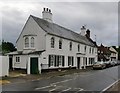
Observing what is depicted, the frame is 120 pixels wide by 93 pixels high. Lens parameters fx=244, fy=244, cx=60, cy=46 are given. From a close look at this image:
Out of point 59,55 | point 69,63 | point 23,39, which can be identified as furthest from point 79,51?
point 23,39

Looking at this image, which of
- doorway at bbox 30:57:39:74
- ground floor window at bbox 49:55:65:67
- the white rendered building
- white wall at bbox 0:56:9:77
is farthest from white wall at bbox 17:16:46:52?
white wall at bbox 0:56:9:77

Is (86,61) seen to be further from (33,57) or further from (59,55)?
(33,57)

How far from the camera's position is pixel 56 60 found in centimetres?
3597

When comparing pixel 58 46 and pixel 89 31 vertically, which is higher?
pixel 89 31

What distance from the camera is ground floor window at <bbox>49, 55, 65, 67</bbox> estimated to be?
113 ft

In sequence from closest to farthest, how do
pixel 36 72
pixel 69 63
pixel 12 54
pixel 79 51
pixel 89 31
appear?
pixel 36 72
pixel 12 54
pixel 69 63
pixel 79 51
pixel 89 31

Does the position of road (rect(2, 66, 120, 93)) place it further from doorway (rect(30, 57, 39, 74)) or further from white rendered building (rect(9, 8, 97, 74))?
white rendered building (rect(9, 8, 97, 74))

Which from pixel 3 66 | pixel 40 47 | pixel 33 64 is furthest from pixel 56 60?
pixel 3 66

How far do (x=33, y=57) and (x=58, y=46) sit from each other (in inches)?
239

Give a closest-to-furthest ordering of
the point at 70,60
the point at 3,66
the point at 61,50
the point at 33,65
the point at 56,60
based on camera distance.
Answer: the point at 3,66 → the point at 33,65 → the point at 56,60 → the point at 61,50 → the point at 70,60

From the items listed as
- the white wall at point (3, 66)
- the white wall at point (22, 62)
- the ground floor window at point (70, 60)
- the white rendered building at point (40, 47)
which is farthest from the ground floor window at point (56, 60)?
the white wall at point (3, 66)

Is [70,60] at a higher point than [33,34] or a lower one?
lower

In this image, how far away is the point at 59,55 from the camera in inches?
1462

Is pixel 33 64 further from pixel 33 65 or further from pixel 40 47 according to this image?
pixel 40 47
